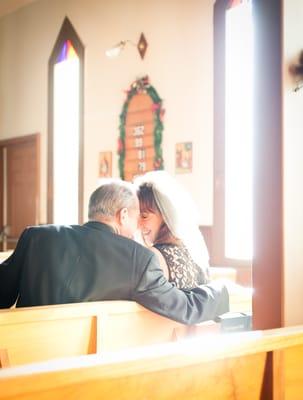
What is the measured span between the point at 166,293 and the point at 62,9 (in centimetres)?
573

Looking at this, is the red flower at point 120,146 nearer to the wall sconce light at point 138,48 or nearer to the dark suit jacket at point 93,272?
the wall sconce light at point 138,48

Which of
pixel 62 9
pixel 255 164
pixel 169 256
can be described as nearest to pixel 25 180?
pixel 62 9

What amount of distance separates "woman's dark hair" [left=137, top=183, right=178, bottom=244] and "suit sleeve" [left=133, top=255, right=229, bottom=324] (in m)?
0.29

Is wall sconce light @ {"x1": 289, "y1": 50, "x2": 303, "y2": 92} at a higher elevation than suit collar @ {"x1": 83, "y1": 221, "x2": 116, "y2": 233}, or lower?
higher

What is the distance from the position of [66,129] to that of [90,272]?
5.16m

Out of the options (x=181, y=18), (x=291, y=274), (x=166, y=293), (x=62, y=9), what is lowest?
Answer: (x=166, y=293)

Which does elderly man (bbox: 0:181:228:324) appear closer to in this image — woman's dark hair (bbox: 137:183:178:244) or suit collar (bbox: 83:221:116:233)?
suit collar (bbox: 83:221:116:233)

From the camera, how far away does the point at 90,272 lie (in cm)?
195

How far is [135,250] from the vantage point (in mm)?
1934

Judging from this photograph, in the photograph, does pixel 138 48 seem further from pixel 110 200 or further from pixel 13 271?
pixel 13 271

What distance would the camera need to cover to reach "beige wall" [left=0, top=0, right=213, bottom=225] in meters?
5.23

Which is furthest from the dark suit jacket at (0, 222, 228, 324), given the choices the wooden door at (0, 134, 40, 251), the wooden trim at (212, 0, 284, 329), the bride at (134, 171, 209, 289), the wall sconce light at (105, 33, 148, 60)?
the wooden door at (0, 134, 40, 251)

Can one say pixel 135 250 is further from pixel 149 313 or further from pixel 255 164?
pixel 255 164

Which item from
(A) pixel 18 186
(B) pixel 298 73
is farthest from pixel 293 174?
(A) pixel 18 186
